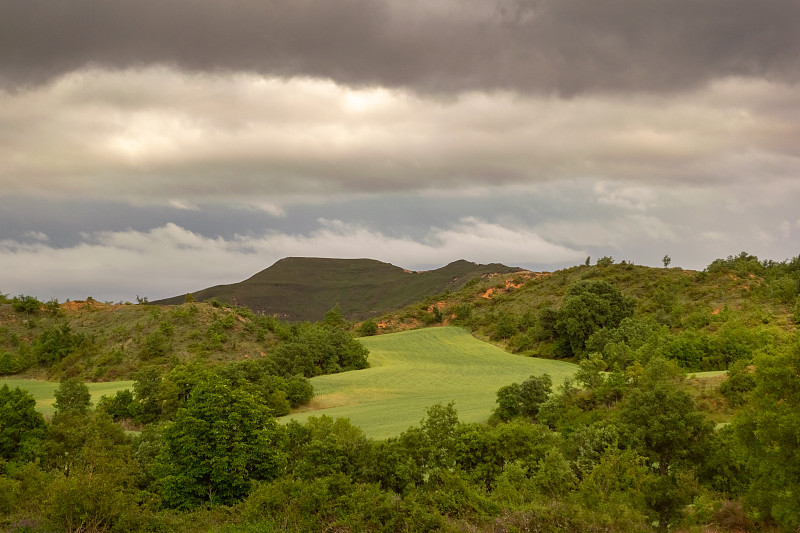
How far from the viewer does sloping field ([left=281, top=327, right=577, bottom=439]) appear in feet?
163

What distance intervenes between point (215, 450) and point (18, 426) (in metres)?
17.2

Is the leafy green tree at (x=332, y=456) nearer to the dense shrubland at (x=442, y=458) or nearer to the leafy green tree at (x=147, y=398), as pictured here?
the dense shrubland at (x=442, y=458)

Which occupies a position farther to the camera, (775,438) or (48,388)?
(48,388)

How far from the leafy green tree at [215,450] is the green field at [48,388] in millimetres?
26597

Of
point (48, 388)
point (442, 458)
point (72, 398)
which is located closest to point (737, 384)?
point (442, 458)

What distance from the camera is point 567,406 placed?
4219 centimetres

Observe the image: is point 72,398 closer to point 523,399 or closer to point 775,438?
point 523,399

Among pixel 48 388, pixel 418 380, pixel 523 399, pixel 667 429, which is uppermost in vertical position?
pixel 667 429

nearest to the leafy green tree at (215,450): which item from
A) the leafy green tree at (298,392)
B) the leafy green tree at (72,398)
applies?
the leafy green tree at (72,398)

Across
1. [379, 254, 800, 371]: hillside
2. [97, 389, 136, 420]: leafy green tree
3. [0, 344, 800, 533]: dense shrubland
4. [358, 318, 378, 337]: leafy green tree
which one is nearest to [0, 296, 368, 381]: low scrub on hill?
[97, 389, 136, 420]: leafy green tree

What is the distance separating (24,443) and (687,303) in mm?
80139

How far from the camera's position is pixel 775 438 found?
22703 mm

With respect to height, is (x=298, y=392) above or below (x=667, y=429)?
below

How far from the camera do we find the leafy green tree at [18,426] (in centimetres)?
3994
